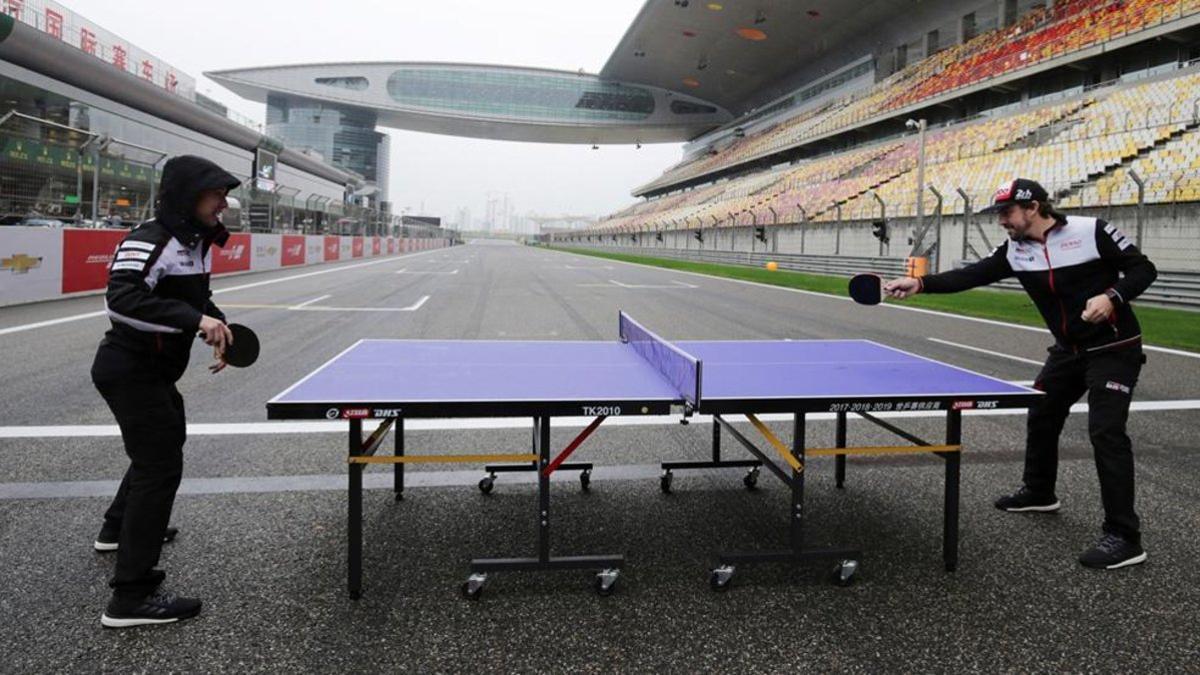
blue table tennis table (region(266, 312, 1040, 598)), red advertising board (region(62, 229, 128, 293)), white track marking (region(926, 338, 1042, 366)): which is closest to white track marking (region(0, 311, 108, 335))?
red advertising board (region(62, 229, 128, 293))

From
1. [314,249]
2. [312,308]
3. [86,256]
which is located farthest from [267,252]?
[312,308]

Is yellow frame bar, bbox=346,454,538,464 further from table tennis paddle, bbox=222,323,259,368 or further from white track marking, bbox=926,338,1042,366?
white track marking, bbox=926,338,1042,366

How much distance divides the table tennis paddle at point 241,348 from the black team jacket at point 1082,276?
364cm

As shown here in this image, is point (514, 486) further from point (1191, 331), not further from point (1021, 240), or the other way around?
point (1191, 331)

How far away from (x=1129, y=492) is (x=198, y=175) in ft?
13.7

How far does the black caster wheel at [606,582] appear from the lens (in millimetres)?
2926

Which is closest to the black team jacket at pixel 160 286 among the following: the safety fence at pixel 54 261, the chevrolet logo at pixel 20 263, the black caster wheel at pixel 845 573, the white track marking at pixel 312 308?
the black caster wheel at pixel 845 573

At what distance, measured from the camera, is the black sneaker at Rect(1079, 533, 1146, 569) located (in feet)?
10.5

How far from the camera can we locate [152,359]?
277 centimetres

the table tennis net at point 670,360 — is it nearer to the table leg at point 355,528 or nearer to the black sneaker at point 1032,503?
the table leg at point 355,528

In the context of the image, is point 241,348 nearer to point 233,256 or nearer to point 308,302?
point 308,302

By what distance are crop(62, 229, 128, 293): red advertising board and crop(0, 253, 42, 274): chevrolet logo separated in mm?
736

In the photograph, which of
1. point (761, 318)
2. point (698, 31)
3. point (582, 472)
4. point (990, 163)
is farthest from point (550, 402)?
point (698, 31)

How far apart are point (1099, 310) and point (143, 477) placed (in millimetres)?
4005
